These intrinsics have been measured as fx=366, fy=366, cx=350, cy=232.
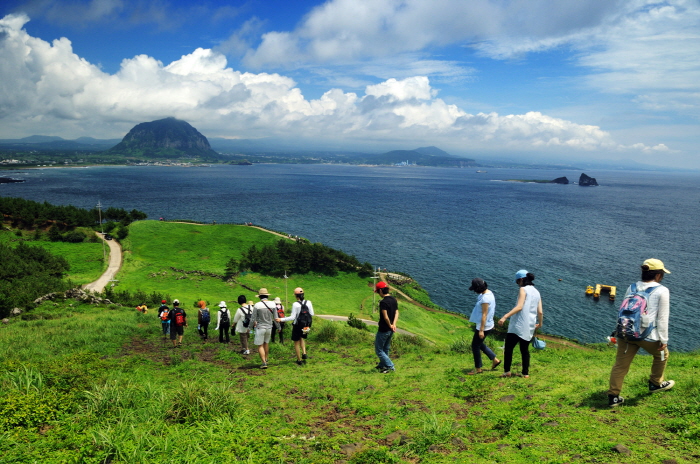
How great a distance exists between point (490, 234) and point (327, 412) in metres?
88.8

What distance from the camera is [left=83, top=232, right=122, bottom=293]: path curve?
39.2 m

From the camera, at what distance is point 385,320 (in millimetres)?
10195

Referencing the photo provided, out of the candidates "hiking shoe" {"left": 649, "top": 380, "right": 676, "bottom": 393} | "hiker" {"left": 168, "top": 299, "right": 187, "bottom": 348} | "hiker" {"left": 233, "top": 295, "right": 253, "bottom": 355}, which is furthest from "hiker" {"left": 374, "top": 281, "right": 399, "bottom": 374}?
"hiker" {"left": 168, "top": 299, "right": 187, "bottom": 348}

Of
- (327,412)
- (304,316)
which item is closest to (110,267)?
(304,316)

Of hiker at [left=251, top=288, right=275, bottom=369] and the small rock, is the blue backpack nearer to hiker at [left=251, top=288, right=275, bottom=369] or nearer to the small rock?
the small rock

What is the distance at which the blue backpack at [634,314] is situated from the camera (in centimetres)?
642

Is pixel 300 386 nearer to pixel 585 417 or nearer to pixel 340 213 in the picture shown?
pixel 585 417

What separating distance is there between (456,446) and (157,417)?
559 cm

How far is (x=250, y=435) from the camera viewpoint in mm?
6656

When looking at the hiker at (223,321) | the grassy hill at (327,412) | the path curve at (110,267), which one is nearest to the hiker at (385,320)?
the grassy hill at (327,412)

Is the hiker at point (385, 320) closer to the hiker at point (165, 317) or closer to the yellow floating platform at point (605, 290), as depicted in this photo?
the hiker at point (165, 317)

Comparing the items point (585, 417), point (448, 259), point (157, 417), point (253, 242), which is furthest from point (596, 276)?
point (157, 417)

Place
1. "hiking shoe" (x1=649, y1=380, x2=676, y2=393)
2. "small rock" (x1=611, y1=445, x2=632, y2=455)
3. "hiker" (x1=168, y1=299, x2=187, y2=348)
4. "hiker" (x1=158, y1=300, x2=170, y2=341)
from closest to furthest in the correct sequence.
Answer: "small rock" (x1=611, y1=445, x2=632, y2=455)
"hiking shoe" (x1=649, y1=380, x2=676, y2=393)
"hiker" (x1=168, y1=299, x2=187, y2=348)
"hiker" (x1=158, y1=300, x2=170, y2=341)

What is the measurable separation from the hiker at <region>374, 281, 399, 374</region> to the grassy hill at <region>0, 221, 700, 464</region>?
0.62m
